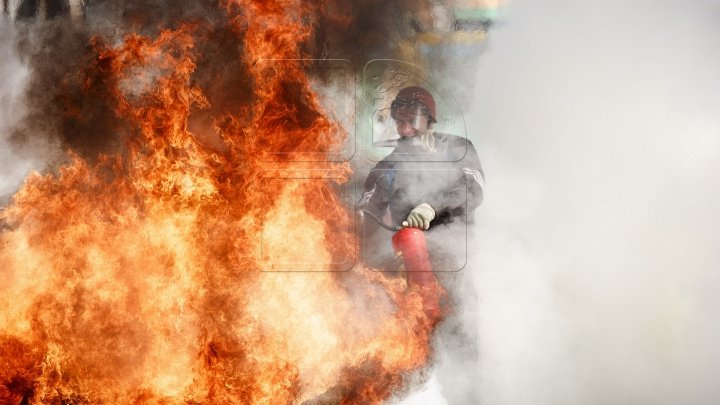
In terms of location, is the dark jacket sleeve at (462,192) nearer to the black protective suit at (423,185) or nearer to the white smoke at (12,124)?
the black protective suit at (423,185)

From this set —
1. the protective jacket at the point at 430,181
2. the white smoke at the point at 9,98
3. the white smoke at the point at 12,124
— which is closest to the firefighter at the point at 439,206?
the protective jacket at the point at 430,181

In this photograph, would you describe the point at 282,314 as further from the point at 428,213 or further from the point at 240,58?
the point at 240,58

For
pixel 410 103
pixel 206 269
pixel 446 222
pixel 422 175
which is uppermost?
pixel 410 103

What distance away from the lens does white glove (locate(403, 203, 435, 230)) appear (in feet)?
17.6

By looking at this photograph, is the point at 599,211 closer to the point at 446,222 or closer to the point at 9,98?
the point at 446,222

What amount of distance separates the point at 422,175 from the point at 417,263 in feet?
2.59

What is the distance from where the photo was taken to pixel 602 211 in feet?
17.1

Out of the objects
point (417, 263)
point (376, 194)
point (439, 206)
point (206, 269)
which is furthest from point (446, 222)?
point (206, 269)

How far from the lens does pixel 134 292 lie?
5.31 meters

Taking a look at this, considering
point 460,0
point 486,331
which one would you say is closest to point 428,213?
point 486,331

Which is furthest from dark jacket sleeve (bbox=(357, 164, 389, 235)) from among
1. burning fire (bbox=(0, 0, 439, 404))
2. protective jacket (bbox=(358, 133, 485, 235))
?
burning fire (bbox=(0, 0, 439, 404))

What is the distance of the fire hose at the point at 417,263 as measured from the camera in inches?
209

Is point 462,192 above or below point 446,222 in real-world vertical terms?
above

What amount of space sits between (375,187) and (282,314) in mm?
1398
